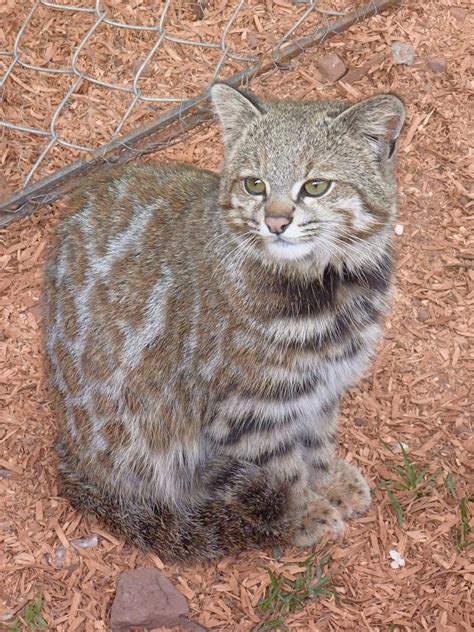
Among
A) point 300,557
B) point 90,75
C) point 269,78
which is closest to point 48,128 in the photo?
point 90,75

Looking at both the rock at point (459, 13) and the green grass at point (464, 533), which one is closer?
the green grass at point (464, 533)

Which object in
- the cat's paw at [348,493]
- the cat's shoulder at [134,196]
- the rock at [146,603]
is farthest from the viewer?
the cat's paw at [348,493]

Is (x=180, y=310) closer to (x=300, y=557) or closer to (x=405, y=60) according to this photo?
(x=300, y=557)

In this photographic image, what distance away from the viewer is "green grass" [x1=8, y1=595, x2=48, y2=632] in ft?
11.5

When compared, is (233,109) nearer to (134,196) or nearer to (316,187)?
(316,187)

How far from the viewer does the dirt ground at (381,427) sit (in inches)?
140

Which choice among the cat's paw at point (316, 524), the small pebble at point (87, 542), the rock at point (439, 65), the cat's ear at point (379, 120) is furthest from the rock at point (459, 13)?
the small pebble at point (87, 542)

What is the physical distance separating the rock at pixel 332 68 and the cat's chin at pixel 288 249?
200cm

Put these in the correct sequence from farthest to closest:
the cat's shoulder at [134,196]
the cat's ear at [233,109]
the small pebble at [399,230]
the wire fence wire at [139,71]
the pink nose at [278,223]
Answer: the wire fence wire at [139,71] → the small pebble at [399,230] → the cat's shoulder at [134,196] → the cat's ear at [233,109] → the pink nose at [278,223]

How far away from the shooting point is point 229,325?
3.34 m

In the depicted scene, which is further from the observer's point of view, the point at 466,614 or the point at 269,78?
the point at 269,78

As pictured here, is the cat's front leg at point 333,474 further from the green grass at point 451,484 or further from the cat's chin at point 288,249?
the cat's chin at point 288,249

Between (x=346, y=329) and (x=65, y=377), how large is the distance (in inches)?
47.0

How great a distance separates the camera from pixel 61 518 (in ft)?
12.4
